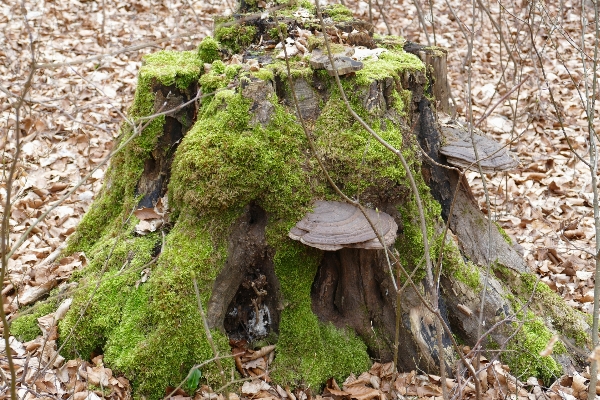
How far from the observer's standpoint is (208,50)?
488 cm

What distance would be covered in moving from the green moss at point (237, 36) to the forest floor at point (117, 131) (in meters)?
1.23

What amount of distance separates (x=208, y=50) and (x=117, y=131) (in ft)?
11.3

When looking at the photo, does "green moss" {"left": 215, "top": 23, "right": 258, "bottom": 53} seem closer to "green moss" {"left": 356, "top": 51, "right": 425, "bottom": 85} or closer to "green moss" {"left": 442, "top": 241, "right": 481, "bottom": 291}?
"green moss" {"left": 356, "top": 51, "right": 425, "bottom": 85}

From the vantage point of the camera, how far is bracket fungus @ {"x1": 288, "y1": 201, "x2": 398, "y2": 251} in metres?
3.38

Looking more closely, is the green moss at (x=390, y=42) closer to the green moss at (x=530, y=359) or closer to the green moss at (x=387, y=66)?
the green moss at (x=387, y=66)

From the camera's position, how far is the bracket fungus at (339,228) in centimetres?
338

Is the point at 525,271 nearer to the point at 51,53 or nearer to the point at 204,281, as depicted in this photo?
the point at 204,281

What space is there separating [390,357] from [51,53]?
26.6ft

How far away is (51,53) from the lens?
30.5 feet

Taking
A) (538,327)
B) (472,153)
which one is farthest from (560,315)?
(472,153)

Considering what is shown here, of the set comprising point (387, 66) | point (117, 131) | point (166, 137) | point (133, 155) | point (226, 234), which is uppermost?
point (387, 66)

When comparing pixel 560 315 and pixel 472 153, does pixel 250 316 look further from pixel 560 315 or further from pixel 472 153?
pixel 560 315

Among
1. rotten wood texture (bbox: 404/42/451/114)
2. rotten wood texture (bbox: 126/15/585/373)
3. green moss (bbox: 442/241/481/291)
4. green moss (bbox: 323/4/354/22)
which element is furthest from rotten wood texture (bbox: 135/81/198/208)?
green moss (bbox: 442/241/481/291)

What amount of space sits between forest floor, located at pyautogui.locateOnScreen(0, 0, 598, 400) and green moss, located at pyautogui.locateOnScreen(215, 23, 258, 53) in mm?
1226
